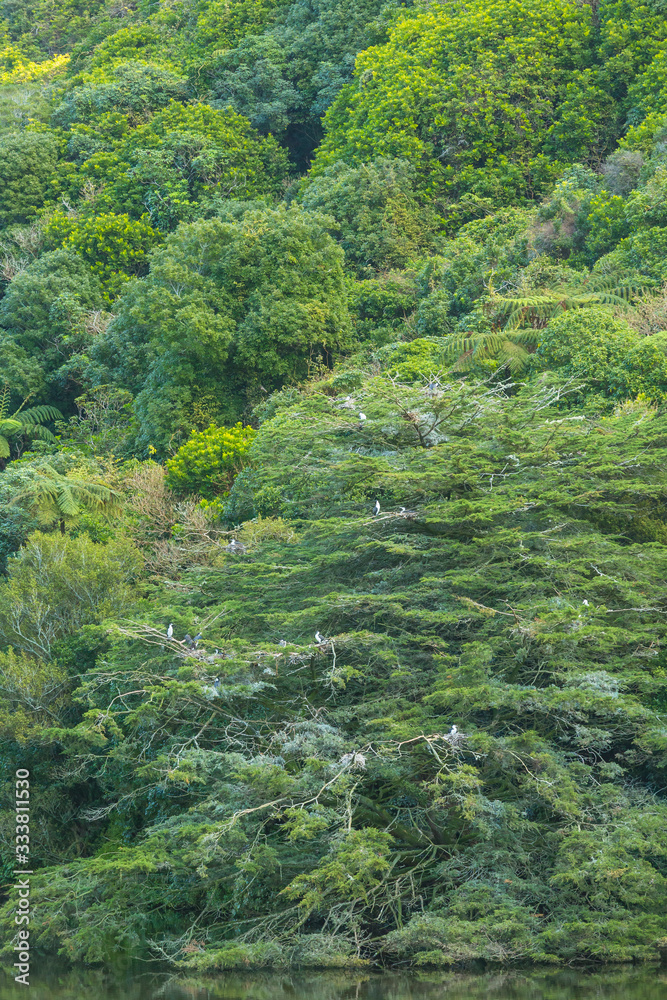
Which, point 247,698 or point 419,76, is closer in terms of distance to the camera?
point 247,698

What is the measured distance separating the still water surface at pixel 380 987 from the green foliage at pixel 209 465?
11.6 metres

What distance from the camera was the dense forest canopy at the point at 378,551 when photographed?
41.7 feet

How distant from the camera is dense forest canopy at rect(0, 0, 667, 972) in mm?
12711

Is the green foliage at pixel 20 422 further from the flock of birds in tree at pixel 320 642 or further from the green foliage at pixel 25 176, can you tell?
the flock of birds in tree at pixel 320 642

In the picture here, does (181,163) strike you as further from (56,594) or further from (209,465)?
(56,594)

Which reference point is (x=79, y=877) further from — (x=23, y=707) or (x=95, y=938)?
(x=23, y=707)

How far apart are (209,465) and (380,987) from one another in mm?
13080

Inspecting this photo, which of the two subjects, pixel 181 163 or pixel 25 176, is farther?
pixel 25 176

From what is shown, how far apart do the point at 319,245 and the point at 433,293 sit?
272cm

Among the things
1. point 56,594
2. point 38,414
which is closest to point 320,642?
point 56,594

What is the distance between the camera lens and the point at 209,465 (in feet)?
78.1

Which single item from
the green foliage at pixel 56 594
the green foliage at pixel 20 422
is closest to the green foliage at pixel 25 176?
the green foliage at pixel 20 422

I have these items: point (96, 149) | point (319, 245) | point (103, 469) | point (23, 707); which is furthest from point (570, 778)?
point (96, 149)

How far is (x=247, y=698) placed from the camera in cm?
1462
